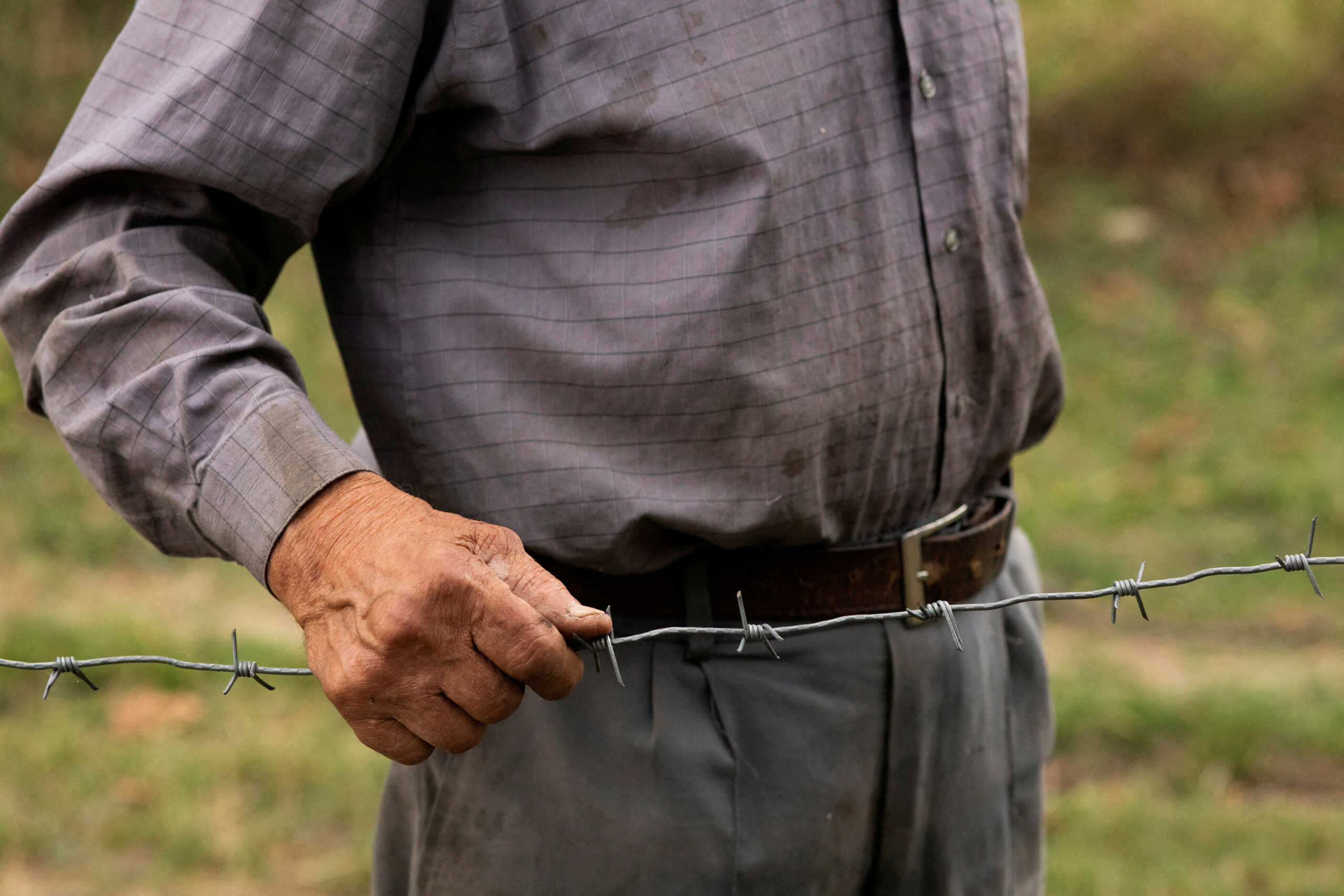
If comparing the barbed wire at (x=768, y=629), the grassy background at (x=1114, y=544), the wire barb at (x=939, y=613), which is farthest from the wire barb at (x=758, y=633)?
the grassy background at (x=1114, y=544)

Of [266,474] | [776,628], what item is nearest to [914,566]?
[776,628]

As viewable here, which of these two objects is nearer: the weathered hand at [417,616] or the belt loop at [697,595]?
the weathered hand at [417,616]

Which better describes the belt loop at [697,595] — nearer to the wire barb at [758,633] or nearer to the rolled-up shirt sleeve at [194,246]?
the wire barb at [758,633]

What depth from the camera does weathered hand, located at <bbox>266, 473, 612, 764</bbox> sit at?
1031 mm

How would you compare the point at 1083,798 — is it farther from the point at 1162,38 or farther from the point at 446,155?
the point at 1162,38

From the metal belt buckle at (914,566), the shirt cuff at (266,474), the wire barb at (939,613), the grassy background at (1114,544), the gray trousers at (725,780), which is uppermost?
the shirt cuff at (266,474)

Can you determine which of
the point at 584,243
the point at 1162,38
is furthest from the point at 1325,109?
the point at 584,243

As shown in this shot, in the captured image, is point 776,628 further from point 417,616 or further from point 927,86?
point 927,86

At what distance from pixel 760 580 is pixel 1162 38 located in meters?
6.28

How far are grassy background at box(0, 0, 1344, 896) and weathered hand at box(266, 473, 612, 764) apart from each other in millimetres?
1882

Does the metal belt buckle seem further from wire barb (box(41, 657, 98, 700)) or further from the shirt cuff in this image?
wire barb (box(41, 657, 98, 700))

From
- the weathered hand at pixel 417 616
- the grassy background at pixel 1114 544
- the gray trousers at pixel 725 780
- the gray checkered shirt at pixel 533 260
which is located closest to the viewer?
the weathered hand at pixel 417 616

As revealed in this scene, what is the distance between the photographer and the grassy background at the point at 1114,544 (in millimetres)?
2850

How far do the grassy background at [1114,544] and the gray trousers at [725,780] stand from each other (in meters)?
1.46
